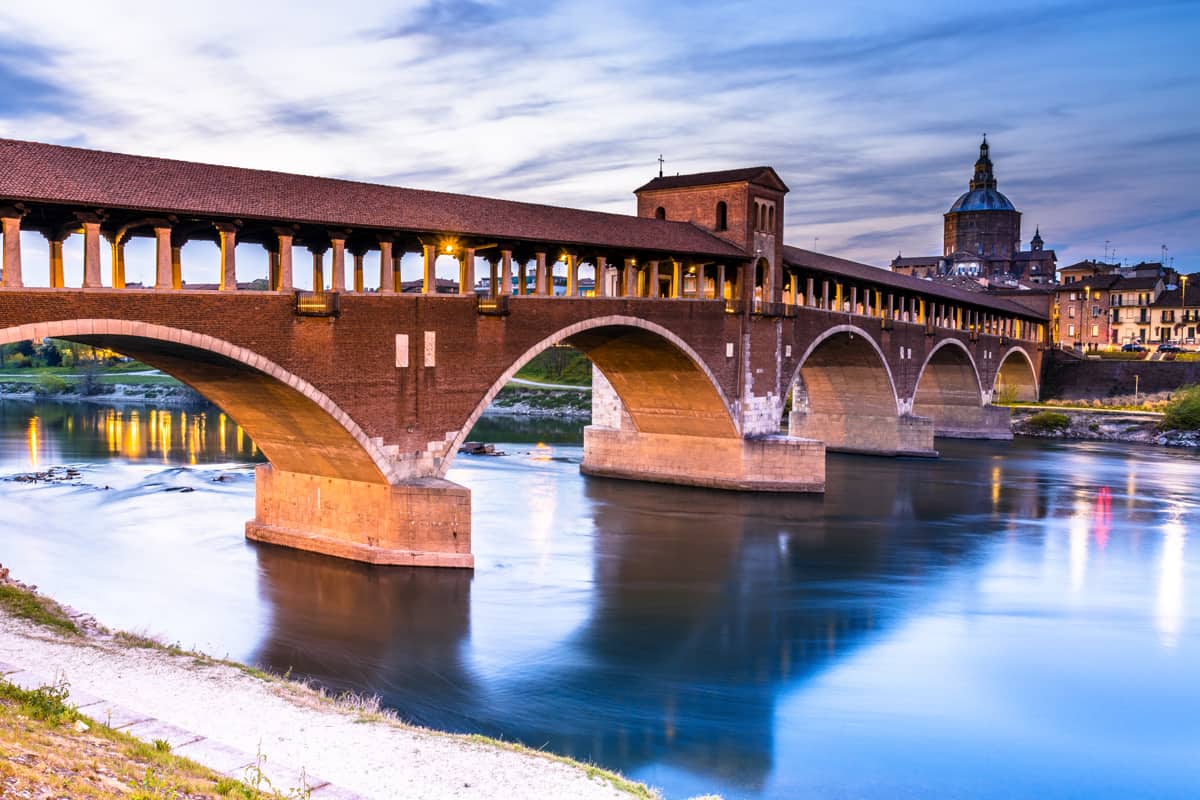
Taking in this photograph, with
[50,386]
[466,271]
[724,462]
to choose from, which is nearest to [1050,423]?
[724,462]

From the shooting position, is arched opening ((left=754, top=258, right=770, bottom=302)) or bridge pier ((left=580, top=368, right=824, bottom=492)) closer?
bridge pier ((left=580, top=368, right=824, bottom=492))

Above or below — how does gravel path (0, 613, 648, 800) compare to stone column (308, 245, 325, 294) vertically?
below

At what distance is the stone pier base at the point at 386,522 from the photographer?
71.4 ft

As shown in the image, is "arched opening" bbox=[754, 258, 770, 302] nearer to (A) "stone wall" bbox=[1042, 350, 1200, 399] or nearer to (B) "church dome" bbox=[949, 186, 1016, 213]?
(A) "stone wall" bbox=[1042, 350, 1200, 399]

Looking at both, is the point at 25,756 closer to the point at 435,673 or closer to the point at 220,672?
the point at 220,672

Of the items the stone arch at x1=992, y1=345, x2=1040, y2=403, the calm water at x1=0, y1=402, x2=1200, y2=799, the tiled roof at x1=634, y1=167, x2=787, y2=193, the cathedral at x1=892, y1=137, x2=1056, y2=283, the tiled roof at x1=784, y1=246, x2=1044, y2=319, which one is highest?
the cathedral at x1=892, y1=137, x2=1056, y2=283

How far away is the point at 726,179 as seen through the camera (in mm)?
33938

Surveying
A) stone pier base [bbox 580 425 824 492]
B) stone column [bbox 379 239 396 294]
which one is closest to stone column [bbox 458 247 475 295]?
stone column [bbox 379 239 396 294]

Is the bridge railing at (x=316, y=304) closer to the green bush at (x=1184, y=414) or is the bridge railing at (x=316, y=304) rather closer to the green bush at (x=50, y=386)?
the green bush at (x=1184, y=414)

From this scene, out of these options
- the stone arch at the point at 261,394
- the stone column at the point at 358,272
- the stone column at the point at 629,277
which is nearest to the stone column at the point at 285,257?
the stone arch at the point at 261,394

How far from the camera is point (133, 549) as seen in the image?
24.3 meters

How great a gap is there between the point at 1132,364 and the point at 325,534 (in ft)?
202

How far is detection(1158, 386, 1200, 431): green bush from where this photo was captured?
5419 centimetres

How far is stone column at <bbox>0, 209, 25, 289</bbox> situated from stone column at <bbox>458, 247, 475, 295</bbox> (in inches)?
377
